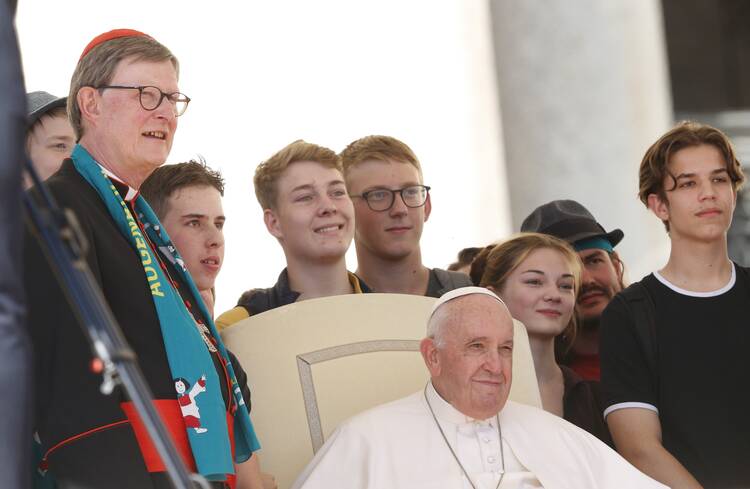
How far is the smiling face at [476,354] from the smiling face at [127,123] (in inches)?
42.6

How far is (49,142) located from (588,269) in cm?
220

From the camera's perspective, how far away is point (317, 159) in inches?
169

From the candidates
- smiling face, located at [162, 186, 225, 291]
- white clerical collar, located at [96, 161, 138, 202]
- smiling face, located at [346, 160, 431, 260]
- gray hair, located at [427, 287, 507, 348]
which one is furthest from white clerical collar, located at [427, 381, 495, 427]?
white clerical collar, located at [96, 161, 138, 202]

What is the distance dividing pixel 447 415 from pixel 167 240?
1.10 m

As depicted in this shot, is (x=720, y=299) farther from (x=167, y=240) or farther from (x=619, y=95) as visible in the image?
(x=619, y=95)

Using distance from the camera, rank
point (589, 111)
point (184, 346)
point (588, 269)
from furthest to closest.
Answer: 1. point (589, 111)
2. point (588, 269)
3. point (184, 346)

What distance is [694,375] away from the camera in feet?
12.9

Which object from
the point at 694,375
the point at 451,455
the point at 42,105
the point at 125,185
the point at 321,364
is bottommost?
the point at 451,455

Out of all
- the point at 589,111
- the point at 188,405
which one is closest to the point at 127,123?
the point at 188,405

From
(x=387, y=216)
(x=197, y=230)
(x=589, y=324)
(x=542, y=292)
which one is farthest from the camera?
(x=589, y=324)

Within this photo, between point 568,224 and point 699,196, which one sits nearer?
point 699,196

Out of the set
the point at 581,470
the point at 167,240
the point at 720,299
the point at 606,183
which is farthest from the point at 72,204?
the point at 606,183

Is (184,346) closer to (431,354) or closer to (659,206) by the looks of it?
(431,354)

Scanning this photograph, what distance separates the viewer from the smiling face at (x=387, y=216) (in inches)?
179
